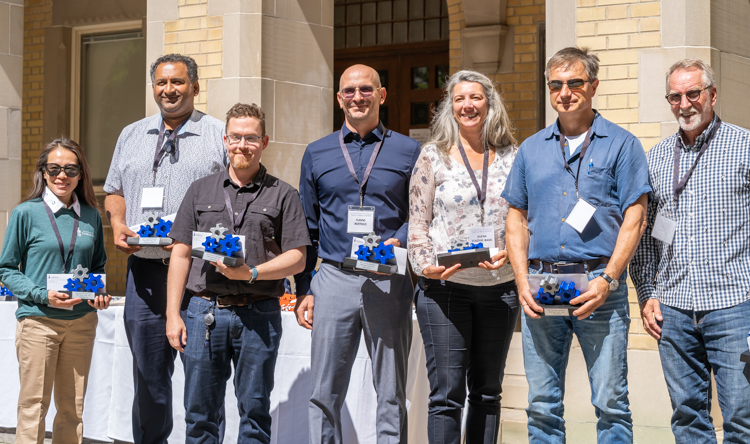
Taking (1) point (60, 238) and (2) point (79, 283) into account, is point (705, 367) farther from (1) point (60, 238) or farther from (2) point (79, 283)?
(1) point (60, 238)

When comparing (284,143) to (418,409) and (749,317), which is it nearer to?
(418,409)

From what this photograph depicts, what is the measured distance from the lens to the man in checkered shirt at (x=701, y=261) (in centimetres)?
332

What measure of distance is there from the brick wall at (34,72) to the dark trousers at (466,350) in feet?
30.1

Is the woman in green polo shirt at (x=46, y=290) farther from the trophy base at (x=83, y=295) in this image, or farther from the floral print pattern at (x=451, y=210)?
the floral print pattern at (x=451, y=210)

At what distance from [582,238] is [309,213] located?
1.37 m

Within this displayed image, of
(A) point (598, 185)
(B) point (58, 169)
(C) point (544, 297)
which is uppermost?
(B) point (58, 169)

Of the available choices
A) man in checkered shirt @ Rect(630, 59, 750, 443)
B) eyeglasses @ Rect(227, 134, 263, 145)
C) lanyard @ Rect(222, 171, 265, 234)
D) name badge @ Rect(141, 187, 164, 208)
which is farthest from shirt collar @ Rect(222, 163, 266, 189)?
man in checkered shirt @ Rect(630, 59, 750, 443)

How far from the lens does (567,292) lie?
317 centimetres

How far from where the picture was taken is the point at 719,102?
5.42m

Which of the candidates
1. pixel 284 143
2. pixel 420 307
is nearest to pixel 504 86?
pixel 284 143

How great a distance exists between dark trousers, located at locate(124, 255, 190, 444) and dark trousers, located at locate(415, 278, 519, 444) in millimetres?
1416

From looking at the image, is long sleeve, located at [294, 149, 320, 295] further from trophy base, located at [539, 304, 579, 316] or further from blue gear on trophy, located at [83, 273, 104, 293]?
trophy base, located at [539, 304, 579, 316]

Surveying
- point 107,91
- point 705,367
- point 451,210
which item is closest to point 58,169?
point 451,210

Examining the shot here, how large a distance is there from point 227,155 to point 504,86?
6.26 meters
